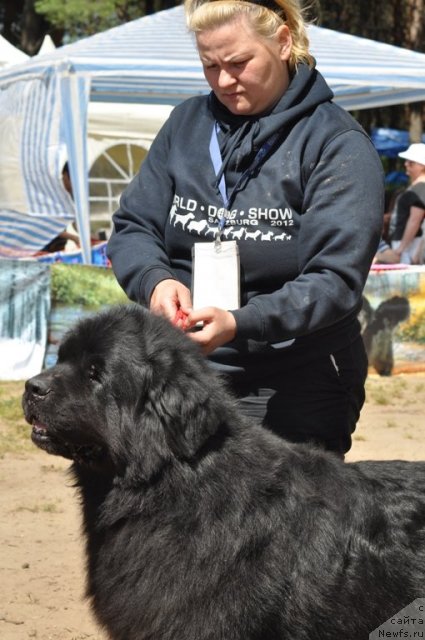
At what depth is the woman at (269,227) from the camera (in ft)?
9.99

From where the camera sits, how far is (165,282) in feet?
10.4

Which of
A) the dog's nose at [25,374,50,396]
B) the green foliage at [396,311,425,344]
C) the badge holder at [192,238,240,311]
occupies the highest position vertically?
the badge holder at [192,238,240,311]

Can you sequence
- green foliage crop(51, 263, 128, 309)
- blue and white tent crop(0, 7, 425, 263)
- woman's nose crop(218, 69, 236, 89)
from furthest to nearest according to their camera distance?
blue and white tent crop(0, 7, 425, 263) < green foliage crop(51, 263, 128, 309) < woman's nose crop(218, 69, 236, 89)

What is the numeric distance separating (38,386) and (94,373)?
0.55 ft

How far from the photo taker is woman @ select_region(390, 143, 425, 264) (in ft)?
39.2

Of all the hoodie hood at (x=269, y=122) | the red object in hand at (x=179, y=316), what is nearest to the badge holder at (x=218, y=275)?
the red object in hand at (x=179, y=316)

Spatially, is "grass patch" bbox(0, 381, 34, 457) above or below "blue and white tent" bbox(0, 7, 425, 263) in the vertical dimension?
below

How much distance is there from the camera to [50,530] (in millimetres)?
5805

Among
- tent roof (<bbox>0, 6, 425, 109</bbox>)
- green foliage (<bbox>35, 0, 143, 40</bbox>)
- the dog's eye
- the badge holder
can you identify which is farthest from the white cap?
green foliage (<bbox>35, 0, 143, 40</bbox>)

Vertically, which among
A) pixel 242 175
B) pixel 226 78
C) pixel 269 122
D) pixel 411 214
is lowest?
pixel 411 214

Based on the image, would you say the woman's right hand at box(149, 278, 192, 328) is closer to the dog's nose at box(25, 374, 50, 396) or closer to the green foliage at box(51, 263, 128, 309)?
the dog's nose at box(25, 374, 50, 396)

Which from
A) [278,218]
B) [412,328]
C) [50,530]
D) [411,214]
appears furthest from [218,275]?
[411,214]

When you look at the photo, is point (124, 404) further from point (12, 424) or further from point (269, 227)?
point (12, 424)

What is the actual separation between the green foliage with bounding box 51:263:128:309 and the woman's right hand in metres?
6.39
